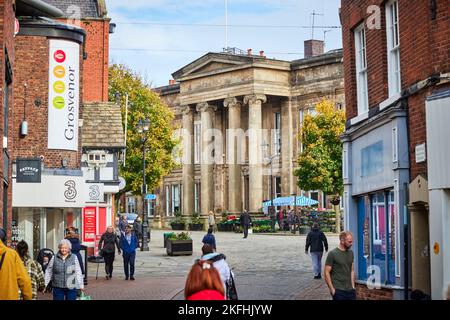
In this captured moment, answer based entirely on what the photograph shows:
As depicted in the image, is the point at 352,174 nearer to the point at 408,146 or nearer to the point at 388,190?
the point at 388,190

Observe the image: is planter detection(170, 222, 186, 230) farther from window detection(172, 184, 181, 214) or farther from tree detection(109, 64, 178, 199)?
tree detection(109, 64, 178, 199)

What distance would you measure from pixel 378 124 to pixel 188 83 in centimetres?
6328

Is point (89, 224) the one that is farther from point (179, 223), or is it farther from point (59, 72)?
point (179, 223)

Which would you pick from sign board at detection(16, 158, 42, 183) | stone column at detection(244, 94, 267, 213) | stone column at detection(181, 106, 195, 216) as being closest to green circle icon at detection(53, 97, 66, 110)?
sign board at detection(16, 158, 42, 183)

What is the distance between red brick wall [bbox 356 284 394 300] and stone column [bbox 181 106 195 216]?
61626 mm

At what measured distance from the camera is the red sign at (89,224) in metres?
30.6

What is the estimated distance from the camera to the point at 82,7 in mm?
42594

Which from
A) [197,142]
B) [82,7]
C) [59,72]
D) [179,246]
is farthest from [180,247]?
[197,142]

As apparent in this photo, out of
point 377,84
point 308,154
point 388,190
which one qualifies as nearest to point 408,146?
point 388,190

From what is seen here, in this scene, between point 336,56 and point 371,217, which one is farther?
point 336,56

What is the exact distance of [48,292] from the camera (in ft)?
69.1

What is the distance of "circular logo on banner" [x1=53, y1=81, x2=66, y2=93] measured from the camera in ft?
91.5

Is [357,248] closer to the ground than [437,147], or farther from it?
closer to the ground

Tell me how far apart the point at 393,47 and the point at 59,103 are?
13.9 meters
